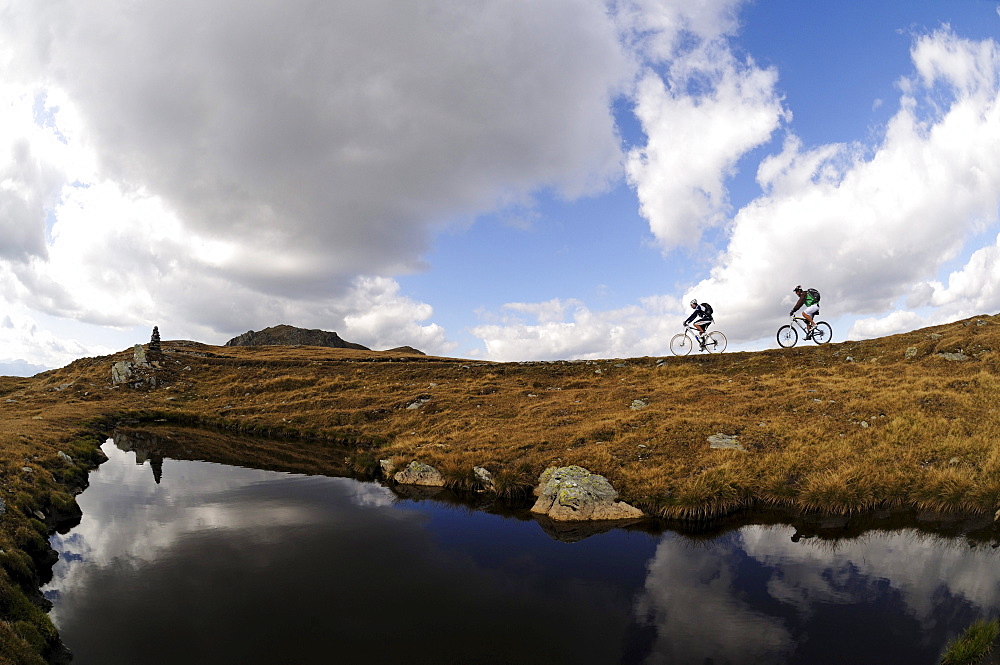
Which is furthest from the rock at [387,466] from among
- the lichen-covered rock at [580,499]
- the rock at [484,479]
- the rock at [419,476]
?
the lichen-covered rock at [580,499]

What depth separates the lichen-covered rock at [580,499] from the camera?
1947 cm

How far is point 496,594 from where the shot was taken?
1350cm

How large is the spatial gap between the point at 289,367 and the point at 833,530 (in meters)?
69.2

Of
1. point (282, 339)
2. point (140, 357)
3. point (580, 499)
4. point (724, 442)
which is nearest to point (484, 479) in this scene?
point (580, 499)

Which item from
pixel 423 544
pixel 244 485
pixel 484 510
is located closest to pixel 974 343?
pixel 484 510

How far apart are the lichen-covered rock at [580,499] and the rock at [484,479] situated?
2.88 meters

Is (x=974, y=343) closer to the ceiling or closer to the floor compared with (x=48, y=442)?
closer to the ceiling

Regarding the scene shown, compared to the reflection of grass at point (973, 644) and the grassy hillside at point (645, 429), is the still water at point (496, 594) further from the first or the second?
the grassy hillside at point (645, 429)

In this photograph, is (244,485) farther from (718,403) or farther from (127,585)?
(718,403)

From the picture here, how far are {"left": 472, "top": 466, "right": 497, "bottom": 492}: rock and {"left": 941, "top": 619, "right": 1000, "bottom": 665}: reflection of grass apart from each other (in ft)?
54.4

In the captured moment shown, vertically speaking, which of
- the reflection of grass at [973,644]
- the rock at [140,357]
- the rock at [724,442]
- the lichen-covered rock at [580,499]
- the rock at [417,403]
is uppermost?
the rock at [140,357]

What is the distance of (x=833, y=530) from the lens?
663 inches

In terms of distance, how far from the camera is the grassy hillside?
Answer: 18.2 meters

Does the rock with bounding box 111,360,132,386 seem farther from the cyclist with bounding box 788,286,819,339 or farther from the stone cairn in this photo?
the cyclist with bounding box 788,286,819,339
